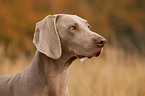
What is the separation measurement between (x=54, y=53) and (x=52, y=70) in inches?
8.2

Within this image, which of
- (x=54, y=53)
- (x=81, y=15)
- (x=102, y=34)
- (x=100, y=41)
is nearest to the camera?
(x=100, y=41)

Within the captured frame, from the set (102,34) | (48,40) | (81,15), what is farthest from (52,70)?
(102,34)

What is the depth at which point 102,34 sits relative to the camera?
9094 mm

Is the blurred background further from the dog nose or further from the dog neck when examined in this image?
the dog nose

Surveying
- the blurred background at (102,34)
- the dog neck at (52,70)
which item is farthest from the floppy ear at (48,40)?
the blurred background at (102,34)

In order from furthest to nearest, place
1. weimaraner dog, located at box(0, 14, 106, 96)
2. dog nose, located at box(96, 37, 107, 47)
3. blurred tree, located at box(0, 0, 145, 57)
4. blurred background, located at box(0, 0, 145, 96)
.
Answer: blurred tree, located at box(0, 0, 145, 57) → blurred background, located at box(0, 0, 145, 96) → weimaraner dog, located at box(0, 14, 106, 96) → dog nose, located at box(96, 37, 107, 47)

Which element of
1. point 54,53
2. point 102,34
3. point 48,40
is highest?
point 48,40

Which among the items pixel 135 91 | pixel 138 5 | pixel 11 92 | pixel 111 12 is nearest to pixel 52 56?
pixel 11 92

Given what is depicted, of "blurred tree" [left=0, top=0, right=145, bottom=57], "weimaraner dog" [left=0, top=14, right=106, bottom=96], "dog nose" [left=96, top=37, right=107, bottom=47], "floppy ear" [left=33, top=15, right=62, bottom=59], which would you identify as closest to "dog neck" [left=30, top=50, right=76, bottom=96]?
"weimaraner dog" [left=0, top=14, right=106, bottom=96]

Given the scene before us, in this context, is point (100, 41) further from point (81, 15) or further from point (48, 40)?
point (81, 15)

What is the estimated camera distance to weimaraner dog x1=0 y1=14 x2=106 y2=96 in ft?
7.25

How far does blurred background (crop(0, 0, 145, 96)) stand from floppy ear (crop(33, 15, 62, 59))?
1243 mm

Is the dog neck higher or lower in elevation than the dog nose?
lower

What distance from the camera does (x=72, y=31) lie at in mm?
2293
